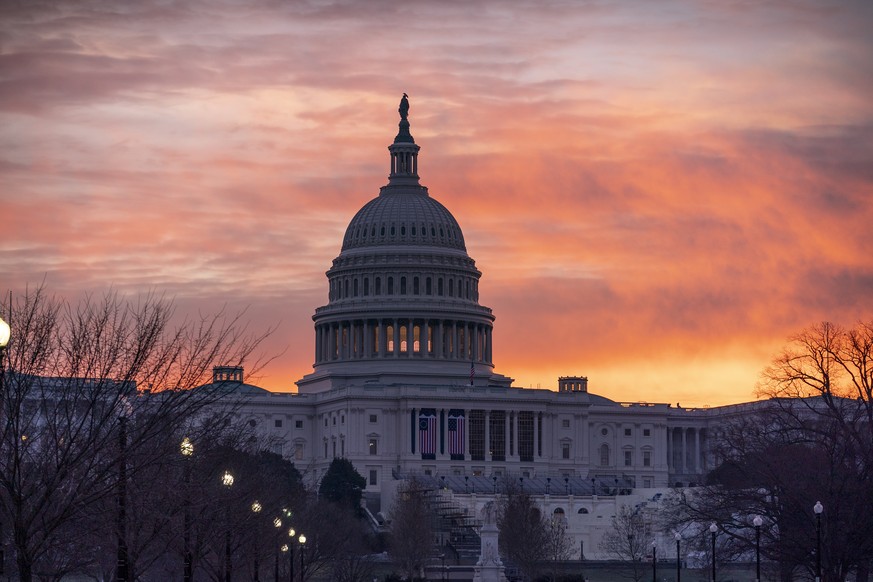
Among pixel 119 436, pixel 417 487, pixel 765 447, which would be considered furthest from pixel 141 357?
pixel 417 487

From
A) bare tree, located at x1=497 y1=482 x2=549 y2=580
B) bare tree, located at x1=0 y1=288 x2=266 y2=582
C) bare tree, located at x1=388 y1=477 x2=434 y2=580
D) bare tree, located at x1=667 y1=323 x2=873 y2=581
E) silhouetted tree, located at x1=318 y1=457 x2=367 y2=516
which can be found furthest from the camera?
silhouetted tree, located at x1=318 y1=457 x2=367 y2=516

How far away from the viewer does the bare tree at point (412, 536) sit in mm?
139250

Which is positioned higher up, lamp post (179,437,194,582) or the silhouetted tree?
the silhouetted tree

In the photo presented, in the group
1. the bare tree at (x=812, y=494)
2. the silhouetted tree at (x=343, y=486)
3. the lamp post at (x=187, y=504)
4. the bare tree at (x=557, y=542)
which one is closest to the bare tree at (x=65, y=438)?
the lamp post at (x=187, y=504)

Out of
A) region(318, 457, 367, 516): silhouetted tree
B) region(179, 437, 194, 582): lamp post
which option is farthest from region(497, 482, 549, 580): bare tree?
region(179, 437, 194, 582): lamp post

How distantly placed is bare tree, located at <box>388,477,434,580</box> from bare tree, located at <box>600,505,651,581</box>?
44.9ft

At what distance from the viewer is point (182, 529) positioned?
6016 centimetres

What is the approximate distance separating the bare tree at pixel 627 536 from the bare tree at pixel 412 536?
44.9 ft

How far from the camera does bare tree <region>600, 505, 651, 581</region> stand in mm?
147575

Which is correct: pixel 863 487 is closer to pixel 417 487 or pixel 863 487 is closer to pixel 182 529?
pixel 182 529

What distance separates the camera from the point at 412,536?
14288cm

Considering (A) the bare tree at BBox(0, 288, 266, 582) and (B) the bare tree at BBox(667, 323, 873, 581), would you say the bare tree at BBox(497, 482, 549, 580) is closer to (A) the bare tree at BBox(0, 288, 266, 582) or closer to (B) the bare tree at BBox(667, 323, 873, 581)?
(B) the bare tree at BBox(667, 323, 873, 581)

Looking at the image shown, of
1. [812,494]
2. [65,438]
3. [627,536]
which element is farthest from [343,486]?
[65,438]

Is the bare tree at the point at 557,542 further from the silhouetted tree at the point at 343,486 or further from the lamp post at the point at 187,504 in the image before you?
the lamp post at the point at 187,504
